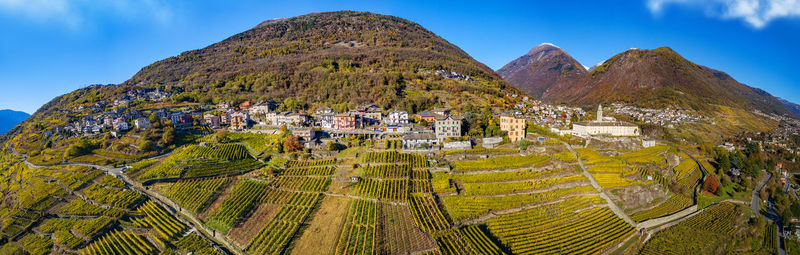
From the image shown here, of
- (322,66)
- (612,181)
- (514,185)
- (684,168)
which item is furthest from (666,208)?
(322,66)

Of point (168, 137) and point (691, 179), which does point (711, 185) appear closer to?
point (691, 179)

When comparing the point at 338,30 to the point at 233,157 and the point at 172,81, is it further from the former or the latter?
the point at 233,157

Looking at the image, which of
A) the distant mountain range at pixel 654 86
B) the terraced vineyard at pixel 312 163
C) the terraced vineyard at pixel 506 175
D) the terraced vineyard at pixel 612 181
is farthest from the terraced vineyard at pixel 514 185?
the distant mountain range at pixel 654 86

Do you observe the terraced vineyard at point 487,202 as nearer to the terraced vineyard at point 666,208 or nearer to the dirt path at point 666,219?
the dirt path at point 666,219

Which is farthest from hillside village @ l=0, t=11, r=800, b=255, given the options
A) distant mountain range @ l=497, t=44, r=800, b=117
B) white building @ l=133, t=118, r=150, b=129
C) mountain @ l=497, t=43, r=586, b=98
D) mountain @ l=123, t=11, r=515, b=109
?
mountain @ l=497, t=43, r=586, b=98

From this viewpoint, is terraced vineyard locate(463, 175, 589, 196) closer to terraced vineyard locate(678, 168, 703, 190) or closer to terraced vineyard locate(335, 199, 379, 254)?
terraced vineyard locate(335, 199, 379, 254)

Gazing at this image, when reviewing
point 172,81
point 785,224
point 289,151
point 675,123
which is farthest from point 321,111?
point 675,123
